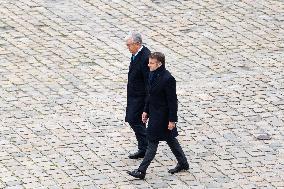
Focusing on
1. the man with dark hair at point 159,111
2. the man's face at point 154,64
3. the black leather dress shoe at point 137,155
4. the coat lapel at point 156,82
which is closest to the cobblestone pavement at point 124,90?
the black leather dress shoe at point 137,155

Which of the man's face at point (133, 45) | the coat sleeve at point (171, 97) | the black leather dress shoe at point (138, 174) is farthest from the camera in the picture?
the man's face at point (133, 45)

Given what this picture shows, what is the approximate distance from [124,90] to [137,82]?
2636 millimetres

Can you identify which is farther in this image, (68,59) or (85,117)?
(68,59)

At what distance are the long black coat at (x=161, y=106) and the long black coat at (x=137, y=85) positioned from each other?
1.25 feet

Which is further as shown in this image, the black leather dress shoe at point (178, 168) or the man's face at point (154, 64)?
the black leather dress shoe at point (178, 168)

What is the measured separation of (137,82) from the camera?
1197 cm

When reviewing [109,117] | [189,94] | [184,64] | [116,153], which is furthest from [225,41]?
[116,153]

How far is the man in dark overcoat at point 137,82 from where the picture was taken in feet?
38.8

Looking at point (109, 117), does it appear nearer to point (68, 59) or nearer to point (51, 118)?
point (51, 118)

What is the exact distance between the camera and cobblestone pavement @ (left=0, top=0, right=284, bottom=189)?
11883 mm

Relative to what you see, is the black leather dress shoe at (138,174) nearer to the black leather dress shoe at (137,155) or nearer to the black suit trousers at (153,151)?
the black suit trousers at (153,151)

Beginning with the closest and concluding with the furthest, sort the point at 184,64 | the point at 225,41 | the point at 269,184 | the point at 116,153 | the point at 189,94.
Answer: the point at 269,184 → the point at 116,153 → the point at 189,94 → the point at 184,64 → the point at 225,41

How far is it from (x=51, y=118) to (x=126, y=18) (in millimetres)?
4873

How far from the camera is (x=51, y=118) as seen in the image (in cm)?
1344
